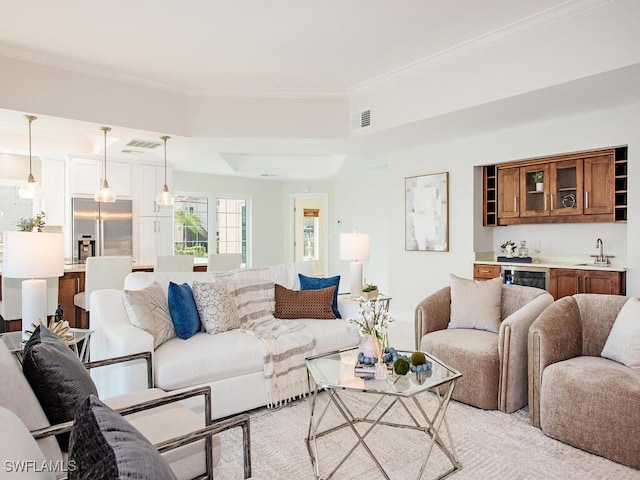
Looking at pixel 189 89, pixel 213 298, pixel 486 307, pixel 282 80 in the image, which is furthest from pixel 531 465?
pixel 189 89

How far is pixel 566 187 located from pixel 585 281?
1091mm

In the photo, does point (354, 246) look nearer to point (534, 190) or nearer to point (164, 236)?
point (534, 190)

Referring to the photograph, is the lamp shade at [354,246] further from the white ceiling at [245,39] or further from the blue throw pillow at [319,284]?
the white ceiling at [245,39]

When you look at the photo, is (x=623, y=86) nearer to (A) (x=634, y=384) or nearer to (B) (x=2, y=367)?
(A) (x=634, y=384)

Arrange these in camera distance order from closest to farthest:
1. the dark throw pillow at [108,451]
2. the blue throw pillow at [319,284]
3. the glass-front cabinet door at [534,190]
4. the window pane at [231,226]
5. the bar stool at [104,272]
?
the dark throw pillow at [108,451] < the blue throw pillow at [319,284] < the bar stool at [104,272] < the glass-front cabinet door at [534,190] < the window pane at [231,226]

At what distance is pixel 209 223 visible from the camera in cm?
878

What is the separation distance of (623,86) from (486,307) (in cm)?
222

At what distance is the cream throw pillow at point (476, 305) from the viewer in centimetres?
349

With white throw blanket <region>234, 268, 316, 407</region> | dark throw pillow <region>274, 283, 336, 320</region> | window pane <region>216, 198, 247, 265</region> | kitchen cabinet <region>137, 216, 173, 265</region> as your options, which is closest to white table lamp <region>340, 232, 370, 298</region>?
dark throw pillow <region>274, 283, 336, 320</region>

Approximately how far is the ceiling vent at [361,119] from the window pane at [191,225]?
14.2ft

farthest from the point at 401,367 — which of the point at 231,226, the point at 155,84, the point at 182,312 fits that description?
the point at 231,226

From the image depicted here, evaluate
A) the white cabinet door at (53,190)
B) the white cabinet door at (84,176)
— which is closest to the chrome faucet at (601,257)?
the white cabinet door at (84,176)

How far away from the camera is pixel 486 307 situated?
3514 mm

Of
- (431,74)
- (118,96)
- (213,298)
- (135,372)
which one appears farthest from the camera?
(118,96)
